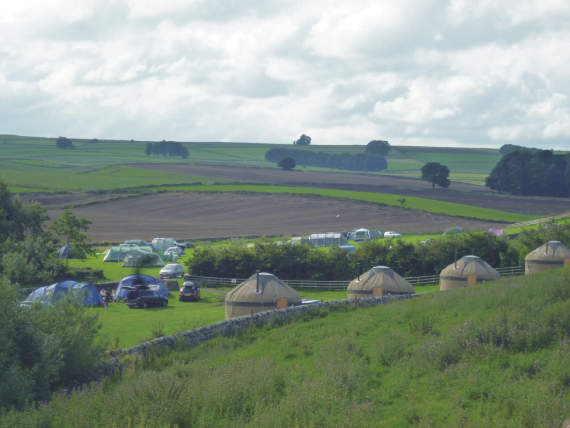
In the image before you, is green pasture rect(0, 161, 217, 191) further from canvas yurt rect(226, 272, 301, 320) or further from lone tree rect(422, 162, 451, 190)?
canvas yurt rect(226, 272, 301, 320)

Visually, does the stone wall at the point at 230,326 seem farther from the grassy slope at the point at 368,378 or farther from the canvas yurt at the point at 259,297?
the canvas yurt at the point at 259,297

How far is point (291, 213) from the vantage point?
327ft

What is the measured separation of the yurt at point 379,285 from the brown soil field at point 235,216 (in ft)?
143

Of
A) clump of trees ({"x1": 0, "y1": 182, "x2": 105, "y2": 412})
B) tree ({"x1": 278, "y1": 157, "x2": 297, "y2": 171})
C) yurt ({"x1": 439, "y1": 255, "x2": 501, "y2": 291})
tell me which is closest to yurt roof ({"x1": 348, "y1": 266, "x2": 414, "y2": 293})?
yurt ({"x1": 439, "y1": 255, "x2": 501, "y2": 291})

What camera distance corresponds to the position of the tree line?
5362 cm

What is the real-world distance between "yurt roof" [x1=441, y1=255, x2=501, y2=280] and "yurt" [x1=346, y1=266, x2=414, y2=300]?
16.5 ft

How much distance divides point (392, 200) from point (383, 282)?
73.5 m

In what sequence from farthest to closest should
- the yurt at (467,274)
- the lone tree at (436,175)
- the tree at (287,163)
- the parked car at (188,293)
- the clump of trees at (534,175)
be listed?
the tree at (287,163) < the lone tree at (436,175) < the clump of trees at (534,175) < the parked car at (188,293) < the yurt at (467,274)

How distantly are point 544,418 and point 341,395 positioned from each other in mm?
4401

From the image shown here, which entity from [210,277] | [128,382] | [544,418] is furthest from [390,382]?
[210,277]

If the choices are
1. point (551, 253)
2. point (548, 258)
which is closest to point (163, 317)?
point (548, 258)

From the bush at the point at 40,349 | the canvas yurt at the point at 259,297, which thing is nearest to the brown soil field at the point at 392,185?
the canvas yurt at the point at 259,297

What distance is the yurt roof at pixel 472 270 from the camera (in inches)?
1638

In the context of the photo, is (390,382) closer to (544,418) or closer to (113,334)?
(544,418)
